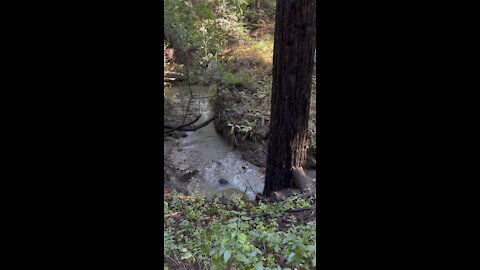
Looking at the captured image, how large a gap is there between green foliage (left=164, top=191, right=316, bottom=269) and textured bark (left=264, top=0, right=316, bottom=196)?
1.23 meters

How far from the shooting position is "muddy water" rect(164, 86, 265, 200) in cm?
735

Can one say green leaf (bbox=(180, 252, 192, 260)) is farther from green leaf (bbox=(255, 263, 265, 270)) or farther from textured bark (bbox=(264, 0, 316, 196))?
textured bark (bbox=(264, 0, 316, 196))

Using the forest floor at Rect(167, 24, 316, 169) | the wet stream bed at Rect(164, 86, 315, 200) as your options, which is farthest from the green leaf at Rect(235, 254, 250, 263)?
the forest floor at Rect(167, 24, 316, 169)

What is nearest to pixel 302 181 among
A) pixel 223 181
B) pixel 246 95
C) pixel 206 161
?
pixel 223 181

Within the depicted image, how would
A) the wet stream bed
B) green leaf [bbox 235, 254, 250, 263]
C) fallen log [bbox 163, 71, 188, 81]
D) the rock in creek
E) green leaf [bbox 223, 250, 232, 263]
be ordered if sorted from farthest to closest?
fallen log [bbox 163, 71, 188, 81] < the rock in creek < the wet stream bed < green leaf [bbox 235, 254, 250, 263] < green leaf [bbox 223, 250, 232, 263]

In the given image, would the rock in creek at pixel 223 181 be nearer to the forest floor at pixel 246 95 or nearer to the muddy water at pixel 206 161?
the muddy water at pixel 206 161

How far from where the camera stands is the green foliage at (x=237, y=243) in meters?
2.39

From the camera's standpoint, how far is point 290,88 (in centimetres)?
535

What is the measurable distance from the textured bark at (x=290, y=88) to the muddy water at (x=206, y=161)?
99 centimetres

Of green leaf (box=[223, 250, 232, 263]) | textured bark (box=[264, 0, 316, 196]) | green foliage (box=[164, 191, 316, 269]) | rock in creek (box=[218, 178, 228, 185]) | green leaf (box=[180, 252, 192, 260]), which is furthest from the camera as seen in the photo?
rock in creek (box=[218, 178, 228, 185])

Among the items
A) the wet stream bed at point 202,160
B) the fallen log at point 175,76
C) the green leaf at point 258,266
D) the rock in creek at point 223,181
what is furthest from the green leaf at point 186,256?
the fallen log at point 175,76
